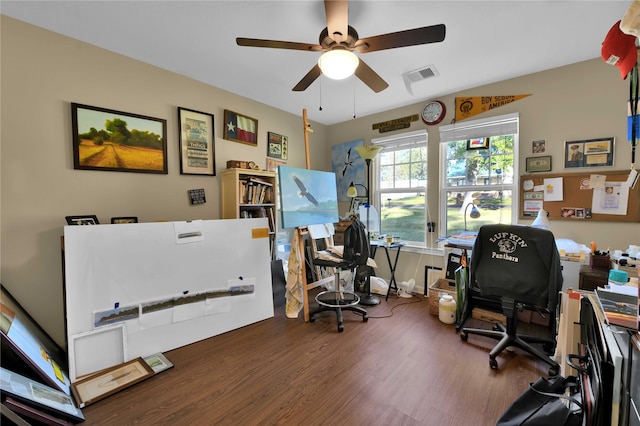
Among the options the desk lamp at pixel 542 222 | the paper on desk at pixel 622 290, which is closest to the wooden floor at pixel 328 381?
the paper on desk at pixel 622 290

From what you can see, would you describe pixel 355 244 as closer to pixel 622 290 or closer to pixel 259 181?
pixel 259 181

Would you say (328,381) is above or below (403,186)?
below

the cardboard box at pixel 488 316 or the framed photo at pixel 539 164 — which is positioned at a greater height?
the framed photo at pixel 539 164

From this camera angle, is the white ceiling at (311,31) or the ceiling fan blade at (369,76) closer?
the white ceiling at (311,31)

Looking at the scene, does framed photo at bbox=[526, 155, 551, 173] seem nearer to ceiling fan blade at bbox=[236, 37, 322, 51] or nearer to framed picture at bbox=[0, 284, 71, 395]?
ceiling fan blade at bbox=[236, 37, 322, 51]

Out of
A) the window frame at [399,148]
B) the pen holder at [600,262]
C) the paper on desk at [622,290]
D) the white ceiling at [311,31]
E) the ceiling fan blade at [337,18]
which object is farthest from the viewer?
the window frame at [399,148]

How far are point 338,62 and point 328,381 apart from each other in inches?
82.0

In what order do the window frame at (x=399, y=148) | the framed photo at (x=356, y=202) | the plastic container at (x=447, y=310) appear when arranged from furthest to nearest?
the framed photo at (x=356, y=202)
the window frame at (x=399, y=148)
the plastic container at (x=447, y=310)

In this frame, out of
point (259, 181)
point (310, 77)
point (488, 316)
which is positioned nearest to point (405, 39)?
point (310, 77)

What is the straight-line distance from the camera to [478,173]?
304 centimetres

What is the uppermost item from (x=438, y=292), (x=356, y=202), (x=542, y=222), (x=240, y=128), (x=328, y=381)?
(x=240, y=128)

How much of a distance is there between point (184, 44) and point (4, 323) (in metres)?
2.28

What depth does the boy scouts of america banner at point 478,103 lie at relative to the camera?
110 inches

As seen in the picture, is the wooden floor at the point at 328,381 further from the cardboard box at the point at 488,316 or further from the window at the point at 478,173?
the window at the point at 478,173
